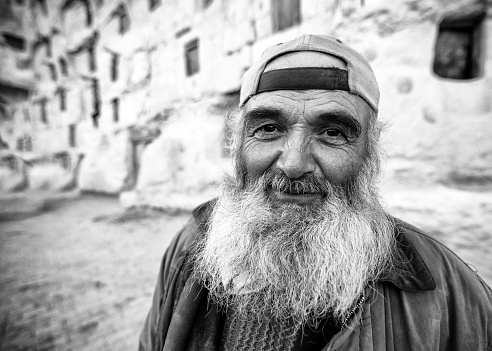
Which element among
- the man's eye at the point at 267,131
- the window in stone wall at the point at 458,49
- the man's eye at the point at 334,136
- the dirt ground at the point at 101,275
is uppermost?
the window in stone wall at the point at 458,49

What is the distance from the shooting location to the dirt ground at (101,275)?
2.70 meters

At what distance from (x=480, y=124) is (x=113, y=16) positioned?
494 inches

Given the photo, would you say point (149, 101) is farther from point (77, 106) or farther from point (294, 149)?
point (294, 149)

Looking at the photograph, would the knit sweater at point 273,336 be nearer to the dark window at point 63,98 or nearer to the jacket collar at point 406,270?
the jacket collar at point 406,270

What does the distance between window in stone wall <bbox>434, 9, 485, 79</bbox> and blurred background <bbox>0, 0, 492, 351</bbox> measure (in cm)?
1

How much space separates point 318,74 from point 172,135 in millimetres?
6812

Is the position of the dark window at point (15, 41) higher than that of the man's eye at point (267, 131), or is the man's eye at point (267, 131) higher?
the dark window at point (15, 41)

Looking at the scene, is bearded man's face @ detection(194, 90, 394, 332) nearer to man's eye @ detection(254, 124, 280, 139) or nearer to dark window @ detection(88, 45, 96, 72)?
man's eye @ detection(254, 124, 280, 139)

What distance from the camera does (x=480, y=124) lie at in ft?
10.2

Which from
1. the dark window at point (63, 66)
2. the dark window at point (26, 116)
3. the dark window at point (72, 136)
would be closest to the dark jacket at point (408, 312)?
the dark window at point (72, 136)

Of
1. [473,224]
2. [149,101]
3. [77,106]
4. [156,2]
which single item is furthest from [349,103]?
[77,106]

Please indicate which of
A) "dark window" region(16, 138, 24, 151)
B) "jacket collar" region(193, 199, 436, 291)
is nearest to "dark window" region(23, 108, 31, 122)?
"dark window" region(16, 138, 24, 151)

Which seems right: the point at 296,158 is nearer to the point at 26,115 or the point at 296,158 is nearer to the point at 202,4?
the point at 202,4

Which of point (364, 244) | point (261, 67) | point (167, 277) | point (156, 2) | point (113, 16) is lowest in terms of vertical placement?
point (167, 277)
